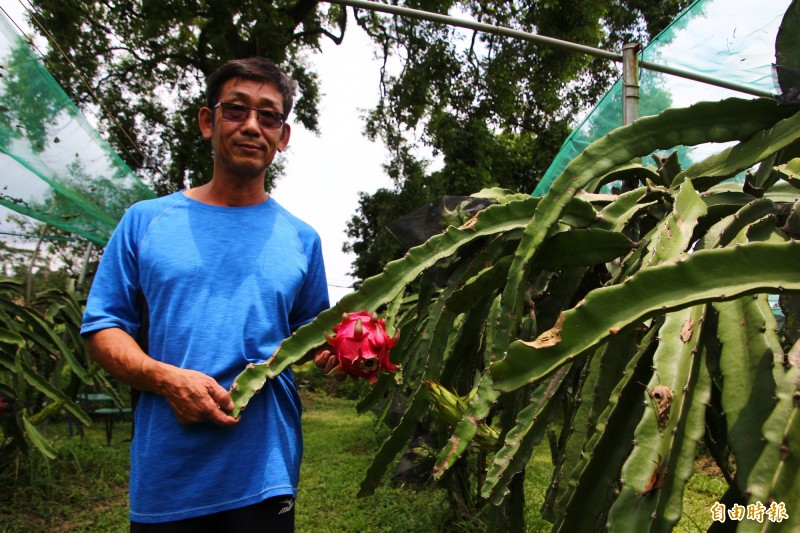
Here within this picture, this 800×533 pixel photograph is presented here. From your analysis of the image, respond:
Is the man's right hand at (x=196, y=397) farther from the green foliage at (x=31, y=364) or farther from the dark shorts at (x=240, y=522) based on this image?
the green foliage at (x=31, y=364)

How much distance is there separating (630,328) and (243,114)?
1165 millimetres

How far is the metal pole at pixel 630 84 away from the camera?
3.11m

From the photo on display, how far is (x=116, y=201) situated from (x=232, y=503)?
488cm

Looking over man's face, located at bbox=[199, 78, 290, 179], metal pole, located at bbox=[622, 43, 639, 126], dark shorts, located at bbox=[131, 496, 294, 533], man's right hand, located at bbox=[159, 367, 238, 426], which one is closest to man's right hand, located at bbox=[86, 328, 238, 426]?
man's right hand, located at bbox=[159, 367, 238, 426]

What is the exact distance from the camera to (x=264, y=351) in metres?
1.64

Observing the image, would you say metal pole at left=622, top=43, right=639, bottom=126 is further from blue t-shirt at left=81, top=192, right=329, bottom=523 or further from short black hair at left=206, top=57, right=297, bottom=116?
blue t-shirt at left=81, top=192, right=329, bottom=523

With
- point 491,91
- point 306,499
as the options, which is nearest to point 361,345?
point 306,499

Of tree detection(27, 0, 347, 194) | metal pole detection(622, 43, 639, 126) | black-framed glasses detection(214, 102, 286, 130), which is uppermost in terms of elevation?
tree detection(27, 0, 347, 194)

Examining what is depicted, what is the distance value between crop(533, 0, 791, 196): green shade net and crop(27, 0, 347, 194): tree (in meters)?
6.89

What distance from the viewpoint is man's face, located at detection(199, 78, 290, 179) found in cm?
173

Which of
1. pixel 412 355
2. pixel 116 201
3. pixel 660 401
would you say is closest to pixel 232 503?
pixel 412 355

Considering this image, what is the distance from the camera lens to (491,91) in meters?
12.4

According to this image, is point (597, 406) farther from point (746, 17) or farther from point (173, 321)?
point (746, 17)

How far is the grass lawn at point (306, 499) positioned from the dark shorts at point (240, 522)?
92.3 inches
